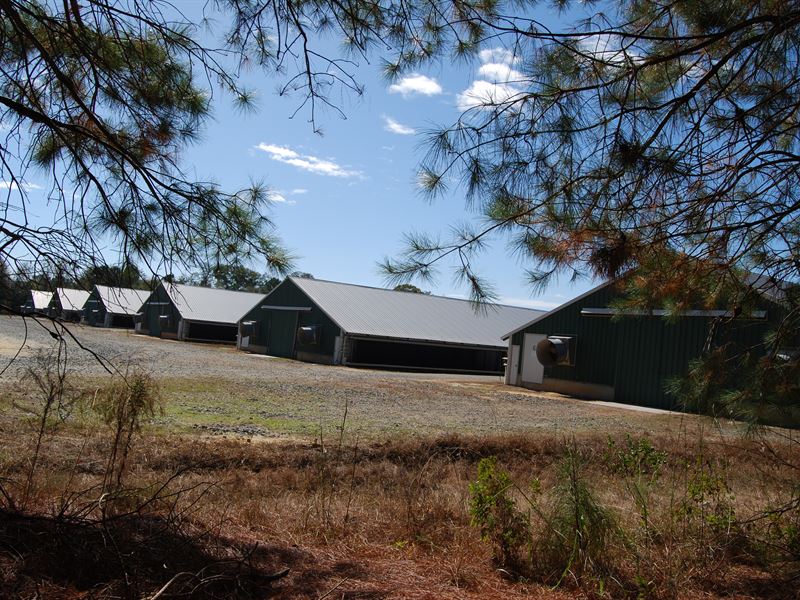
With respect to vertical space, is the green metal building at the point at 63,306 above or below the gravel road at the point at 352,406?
above

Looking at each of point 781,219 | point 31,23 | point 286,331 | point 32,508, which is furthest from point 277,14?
point 286,331

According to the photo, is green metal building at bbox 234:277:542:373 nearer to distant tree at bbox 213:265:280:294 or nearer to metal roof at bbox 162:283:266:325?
metal roof at bbox 162:283:266:325

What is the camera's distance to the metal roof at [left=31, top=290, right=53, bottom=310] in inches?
155

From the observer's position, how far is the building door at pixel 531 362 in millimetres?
27416

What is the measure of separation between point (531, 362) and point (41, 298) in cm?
2515

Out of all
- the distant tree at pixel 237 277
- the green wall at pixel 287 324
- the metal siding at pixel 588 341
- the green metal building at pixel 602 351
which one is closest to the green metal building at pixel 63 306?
the distant tree at pixel 237 277

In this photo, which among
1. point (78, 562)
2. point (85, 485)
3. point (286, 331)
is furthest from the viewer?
point (286, 331)

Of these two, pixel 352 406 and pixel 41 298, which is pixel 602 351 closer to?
pixel 352 406

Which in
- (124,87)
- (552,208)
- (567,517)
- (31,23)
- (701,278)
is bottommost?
(567,517)

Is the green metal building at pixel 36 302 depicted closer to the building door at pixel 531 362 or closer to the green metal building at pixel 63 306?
the green metal building at pixel 63 306

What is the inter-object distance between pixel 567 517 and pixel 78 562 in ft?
9.27

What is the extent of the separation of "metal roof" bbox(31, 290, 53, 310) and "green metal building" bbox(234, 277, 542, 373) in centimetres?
3042

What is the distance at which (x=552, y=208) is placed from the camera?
539cm

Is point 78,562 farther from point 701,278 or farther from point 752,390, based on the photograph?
point 701,278
